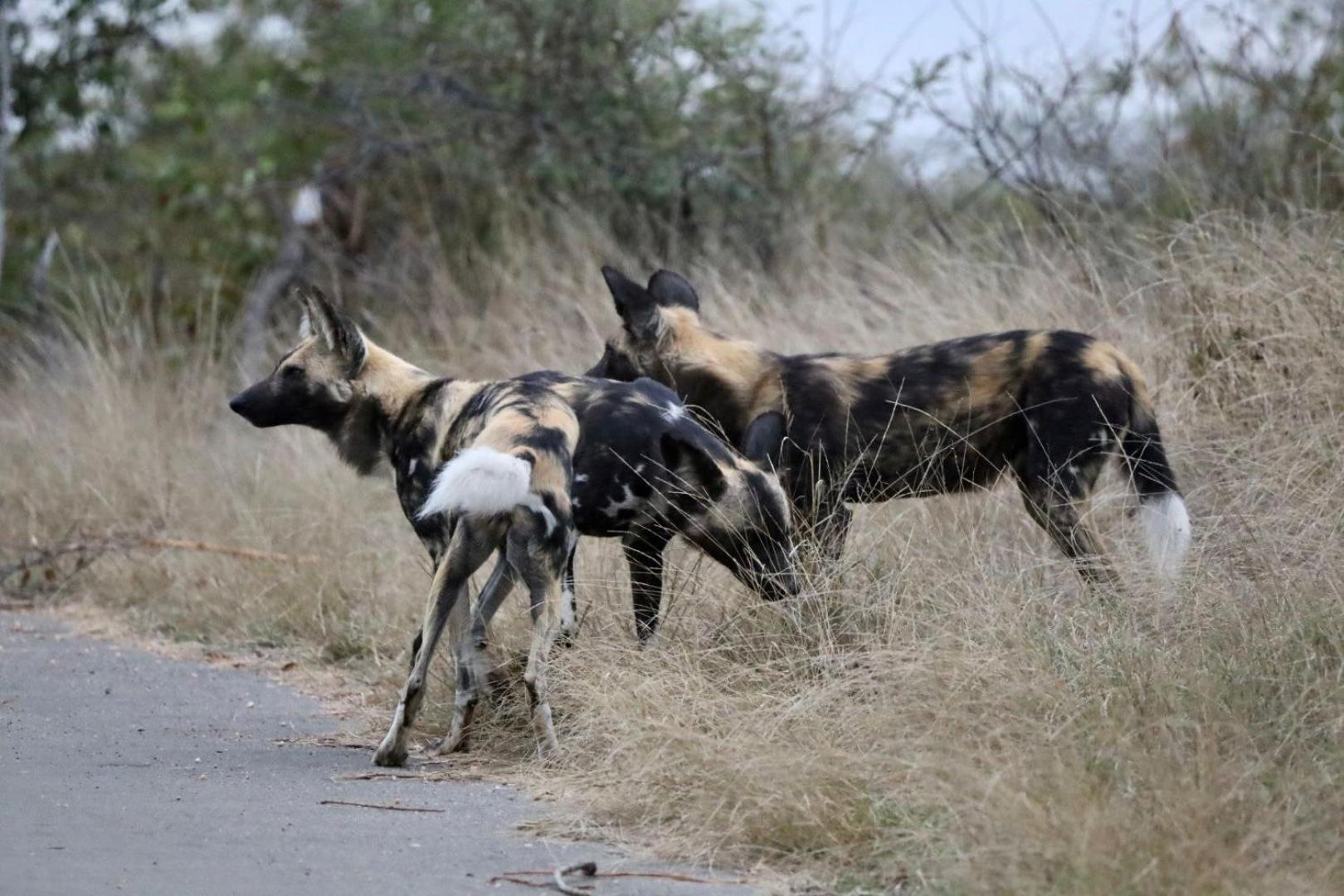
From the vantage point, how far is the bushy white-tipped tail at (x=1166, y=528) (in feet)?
17.5

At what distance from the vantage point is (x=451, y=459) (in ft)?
16.8

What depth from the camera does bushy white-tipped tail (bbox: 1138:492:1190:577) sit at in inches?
210

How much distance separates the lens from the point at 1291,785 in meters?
3.57

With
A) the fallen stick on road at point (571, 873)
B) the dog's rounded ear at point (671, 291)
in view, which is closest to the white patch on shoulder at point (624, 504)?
the dog's rounded ear at point (671, 291)

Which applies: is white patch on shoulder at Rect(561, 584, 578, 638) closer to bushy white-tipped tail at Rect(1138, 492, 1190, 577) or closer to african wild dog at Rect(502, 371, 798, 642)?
african wild dog at Rect(502, 371, 798, 642)

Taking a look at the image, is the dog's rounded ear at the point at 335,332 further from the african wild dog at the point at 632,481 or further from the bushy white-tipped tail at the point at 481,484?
the bushy white-tipped tail at the point at 481,484

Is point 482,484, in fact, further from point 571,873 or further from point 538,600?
point 571,873

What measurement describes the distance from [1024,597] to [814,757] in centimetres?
111

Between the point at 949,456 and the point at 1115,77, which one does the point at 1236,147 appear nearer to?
the point at 1115,77

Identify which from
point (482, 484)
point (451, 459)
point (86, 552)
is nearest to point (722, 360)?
point (451, 459)

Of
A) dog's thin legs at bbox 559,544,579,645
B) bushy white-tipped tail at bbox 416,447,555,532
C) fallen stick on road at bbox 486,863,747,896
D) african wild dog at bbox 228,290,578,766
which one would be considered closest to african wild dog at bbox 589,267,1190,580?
dog's thin legs at bbox 559,544,579,645

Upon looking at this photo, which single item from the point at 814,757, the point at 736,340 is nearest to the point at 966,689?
the point at 814,757

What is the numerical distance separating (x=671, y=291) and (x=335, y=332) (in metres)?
1.65

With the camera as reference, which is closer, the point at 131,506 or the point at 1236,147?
the point at 131,506
